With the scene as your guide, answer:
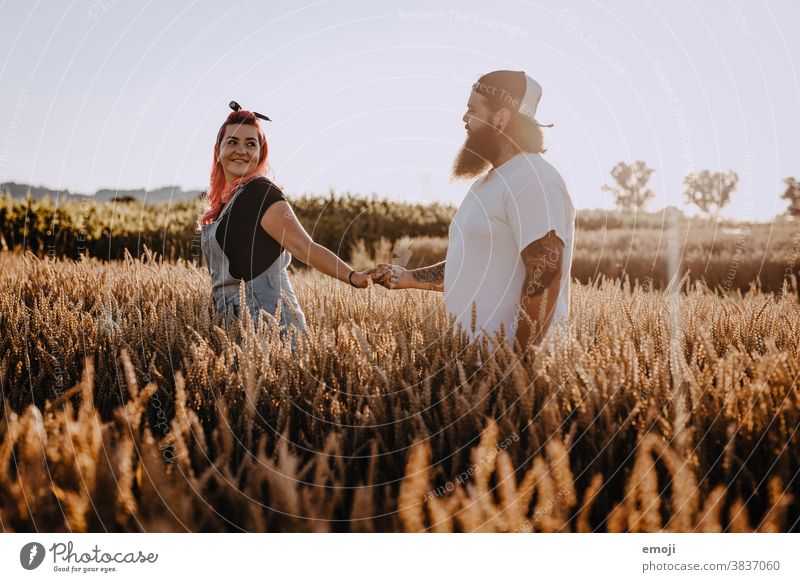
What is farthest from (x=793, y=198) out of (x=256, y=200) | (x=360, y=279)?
(x=256, y=200)

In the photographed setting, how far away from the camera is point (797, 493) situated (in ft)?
5.33

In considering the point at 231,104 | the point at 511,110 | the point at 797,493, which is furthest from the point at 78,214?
the point at 797,493

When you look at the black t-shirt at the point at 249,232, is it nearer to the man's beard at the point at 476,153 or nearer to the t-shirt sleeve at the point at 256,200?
the t-shirt sleeve at the point at 256,200

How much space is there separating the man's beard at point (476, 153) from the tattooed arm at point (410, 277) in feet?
1.96

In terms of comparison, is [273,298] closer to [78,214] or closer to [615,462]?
[615,462]

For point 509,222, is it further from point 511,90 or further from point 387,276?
point 387,276

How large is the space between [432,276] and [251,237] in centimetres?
114

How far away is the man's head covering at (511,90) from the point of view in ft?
9.30

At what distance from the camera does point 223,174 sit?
3701 mm

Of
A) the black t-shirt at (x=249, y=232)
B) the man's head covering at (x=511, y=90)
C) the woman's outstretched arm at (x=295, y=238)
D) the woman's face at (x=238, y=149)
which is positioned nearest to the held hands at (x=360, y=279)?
the woman's outstretched arm at (x=295, y=238)

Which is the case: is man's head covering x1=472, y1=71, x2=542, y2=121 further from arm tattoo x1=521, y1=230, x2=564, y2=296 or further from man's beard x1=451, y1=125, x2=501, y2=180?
arm tattoo x1=521, y1=230, x2=564, y2=296

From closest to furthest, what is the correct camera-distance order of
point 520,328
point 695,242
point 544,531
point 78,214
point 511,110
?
point 544,531
point 520,328
point 511,110
point 695,242
point 78,214

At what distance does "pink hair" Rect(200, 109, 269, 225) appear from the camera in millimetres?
3500
